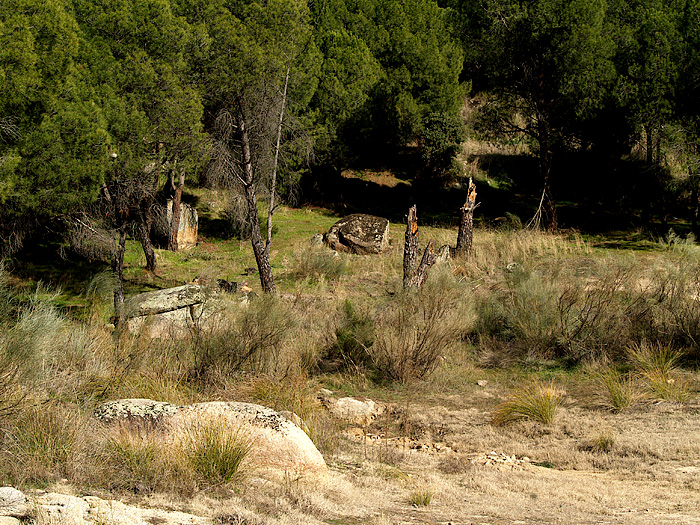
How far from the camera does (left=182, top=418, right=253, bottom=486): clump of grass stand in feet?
15.8

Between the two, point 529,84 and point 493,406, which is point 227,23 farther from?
point 529,84

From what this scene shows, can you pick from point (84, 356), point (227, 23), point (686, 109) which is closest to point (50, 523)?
point (84, 356)

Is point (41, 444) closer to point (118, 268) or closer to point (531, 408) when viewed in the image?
point (531, 408)

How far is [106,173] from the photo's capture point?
13.2m

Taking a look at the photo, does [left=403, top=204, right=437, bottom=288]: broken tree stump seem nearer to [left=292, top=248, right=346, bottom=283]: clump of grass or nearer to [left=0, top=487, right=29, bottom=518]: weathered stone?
[left=292, top=248, right=346, bottom=283]: clump of grass

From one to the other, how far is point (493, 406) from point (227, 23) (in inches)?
393

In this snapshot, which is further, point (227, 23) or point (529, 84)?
point (529, 84)

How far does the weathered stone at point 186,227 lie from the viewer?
21891mm

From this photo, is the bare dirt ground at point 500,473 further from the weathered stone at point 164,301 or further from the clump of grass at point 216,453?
the weathered stone at point 164,301

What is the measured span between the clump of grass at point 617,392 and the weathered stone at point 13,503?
22.0 feet

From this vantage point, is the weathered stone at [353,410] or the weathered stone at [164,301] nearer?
the weathered stone at [353,410]

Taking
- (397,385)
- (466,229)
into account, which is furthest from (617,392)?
(466,229)

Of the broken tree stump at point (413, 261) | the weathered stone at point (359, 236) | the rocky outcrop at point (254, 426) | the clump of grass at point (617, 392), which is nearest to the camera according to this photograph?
the rocky outcrop at point (254, 426)

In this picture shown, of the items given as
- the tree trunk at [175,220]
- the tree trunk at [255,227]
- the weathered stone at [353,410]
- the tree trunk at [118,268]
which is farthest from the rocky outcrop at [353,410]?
the tree trunk at [175,220]
